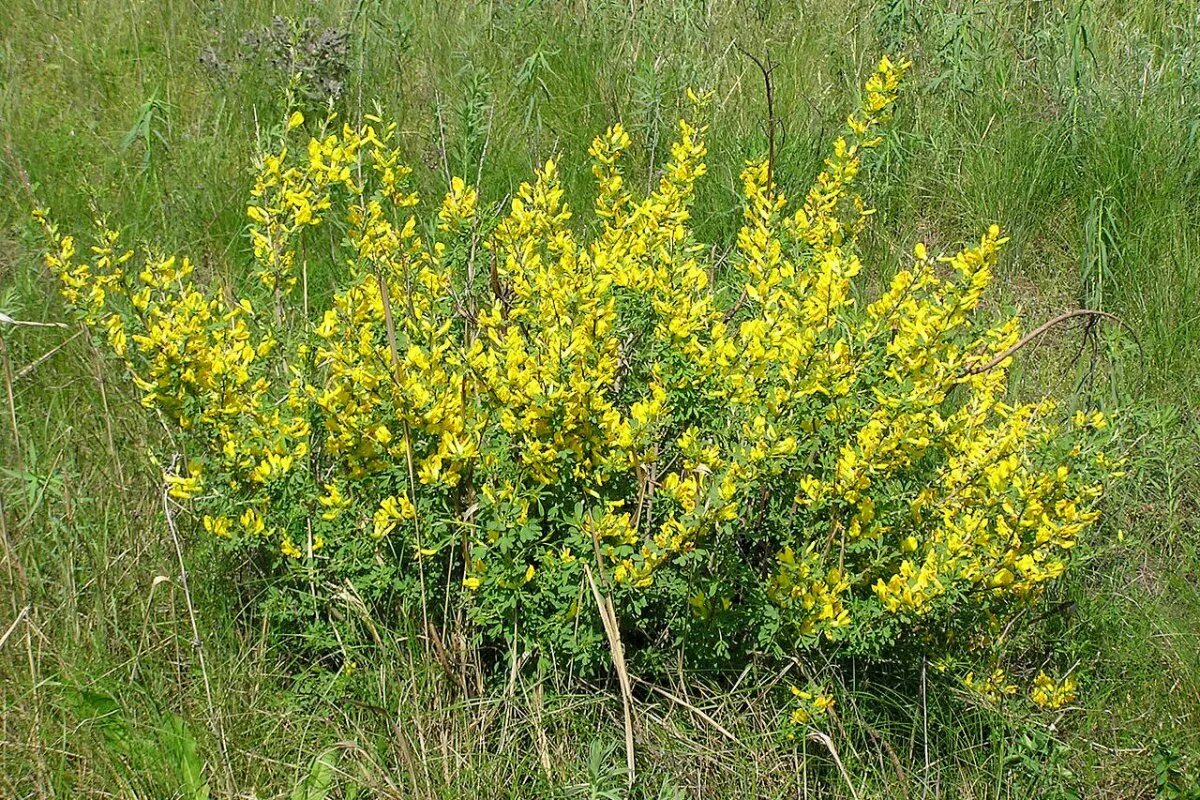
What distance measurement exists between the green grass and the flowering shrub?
6.7 inches

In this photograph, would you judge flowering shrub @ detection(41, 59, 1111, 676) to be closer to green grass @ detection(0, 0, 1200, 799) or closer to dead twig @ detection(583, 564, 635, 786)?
dead twig @ detection(583, 564, 635, 786)

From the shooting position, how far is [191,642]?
2.33m

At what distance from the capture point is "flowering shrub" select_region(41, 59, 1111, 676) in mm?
2137

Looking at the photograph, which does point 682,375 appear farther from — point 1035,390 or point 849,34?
point 849,34

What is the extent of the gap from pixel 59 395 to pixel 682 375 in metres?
1.68

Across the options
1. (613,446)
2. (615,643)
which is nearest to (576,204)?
(613,446)

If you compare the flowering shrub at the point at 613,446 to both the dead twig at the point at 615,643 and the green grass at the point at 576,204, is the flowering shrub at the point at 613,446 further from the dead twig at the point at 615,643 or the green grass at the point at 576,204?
the green grass at the point at 576,204

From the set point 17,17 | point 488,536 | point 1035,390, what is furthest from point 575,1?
point 488,536

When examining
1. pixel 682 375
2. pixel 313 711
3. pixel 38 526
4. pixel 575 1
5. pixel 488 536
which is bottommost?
pixel 313 711

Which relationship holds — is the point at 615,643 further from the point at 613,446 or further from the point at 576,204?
the point at 576,204

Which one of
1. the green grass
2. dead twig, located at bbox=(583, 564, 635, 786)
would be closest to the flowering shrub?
dead twig, located at bbox=(583, 564, 635, 786)

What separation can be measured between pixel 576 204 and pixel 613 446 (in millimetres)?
1668

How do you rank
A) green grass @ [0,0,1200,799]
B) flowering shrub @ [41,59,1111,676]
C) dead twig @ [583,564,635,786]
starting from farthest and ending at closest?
1. green grass @ [0,0,1200,799]
2. flowering shrub @ [41,59,1111,676]
3. dead twig @ [583,564,635,786]

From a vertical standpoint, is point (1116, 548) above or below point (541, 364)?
below
